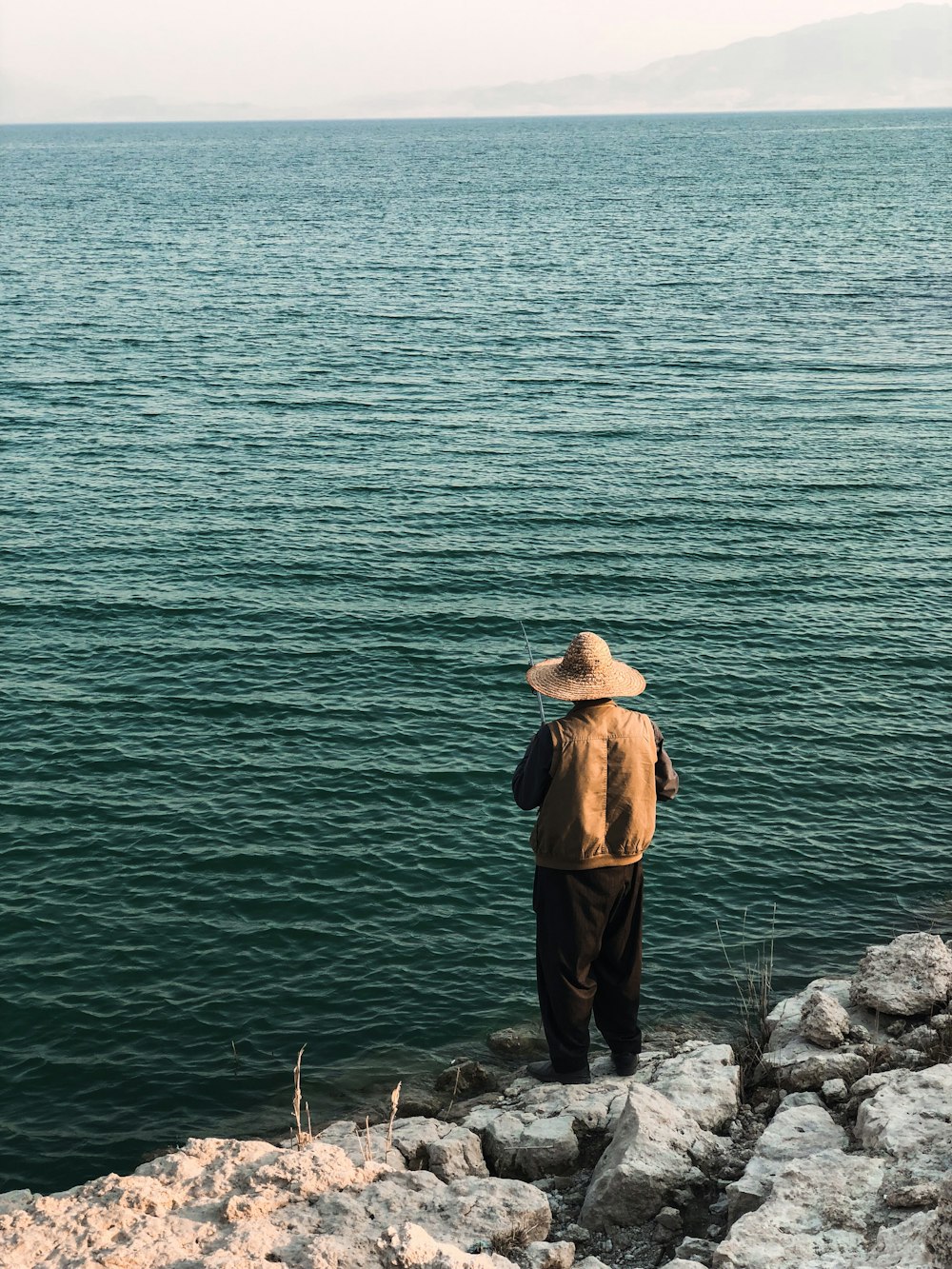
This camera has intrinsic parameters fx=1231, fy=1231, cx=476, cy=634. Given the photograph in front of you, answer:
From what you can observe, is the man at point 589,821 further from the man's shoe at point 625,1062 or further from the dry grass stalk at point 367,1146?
the dry grass stalk at point 367,1146

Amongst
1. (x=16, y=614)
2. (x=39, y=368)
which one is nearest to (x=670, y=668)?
(x=16, y=614)

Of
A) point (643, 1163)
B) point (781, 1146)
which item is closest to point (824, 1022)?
point (781, 1146)

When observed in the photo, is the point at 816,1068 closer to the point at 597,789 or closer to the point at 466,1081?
the point at 597,789

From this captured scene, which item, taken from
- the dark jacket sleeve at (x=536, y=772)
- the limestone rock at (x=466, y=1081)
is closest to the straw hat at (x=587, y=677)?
the dark jacket sleeve at (x=536, y=772)

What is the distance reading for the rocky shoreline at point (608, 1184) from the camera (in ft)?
20.6

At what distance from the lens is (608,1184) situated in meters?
7.22

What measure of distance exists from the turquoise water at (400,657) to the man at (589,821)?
10.1 feet

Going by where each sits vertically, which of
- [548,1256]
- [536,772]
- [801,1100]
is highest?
[536,772]

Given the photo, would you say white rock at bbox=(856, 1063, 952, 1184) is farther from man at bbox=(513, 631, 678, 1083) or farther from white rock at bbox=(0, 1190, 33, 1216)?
white rock at bbox=(0, 1190, 33, 1216)

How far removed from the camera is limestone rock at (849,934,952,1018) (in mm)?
9359

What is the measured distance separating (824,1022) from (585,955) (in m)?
1.95

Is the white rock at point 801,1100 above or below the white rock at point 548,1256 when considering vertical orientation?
below

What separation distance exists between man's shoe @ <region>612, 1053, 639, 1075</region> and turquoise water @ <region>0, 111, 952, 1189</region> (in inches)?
97.5

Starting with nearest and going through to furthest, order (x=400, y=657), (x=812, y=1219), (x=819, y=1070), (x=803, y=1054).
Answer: (x=812, y=1219)
(x=819, y=1070)
(x=803, y=1054)
(x=400, y=657)
